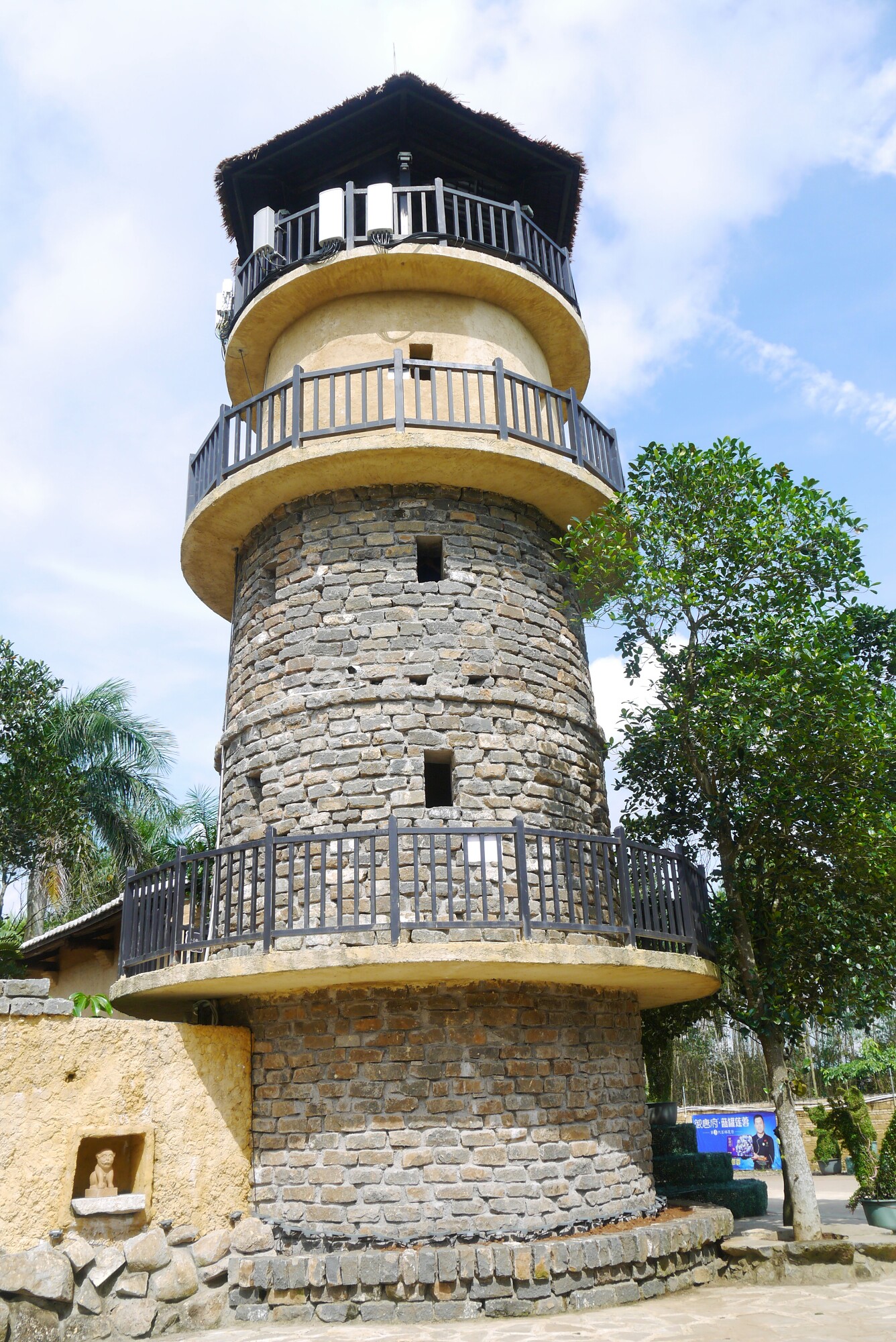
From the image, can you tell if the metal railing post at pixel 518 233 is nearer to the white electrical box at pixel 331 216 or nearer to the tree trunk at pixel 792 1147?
the white electrical box at pixel 331 216

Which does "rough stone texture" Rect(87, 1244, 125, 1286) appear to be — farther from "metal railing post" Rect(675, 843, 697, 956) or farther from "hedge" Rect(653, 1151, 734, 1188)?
"hedge" Rect(653, 1151, 734, 1188)

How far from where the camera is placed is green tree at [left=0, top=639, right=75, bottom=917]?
48.6 feet

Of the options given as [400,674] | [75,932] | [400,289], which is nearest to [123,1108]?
[400,674]

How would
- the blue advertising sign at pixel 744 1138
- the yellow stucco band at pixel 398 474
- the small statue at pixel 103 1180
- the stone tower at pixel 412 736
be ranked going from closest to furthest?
1. the small statue at pixel 103 1180
2. the stone tower at pixel 412 736
3. the yellow stucco band at pixel 398 474
4. the blue advertising sign at pixel 744 1138

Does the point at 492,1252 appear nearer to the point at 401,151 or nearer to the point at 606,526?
the point at 606,526

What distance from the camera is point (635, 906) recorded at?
898 cm

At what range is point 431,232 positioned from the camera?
12.0 m

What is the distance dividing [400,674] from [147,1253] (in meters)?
5.31

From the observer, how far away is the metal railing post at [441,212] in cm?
1181

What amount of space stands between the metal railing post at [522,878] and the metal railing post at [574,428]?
462 cm

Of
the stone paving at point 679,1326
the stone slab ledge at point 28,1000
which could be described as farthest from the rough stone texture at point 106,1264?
the stone slab ledge at point 28,1000

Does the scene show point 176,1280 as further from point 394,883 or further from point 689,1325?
point 689,1325

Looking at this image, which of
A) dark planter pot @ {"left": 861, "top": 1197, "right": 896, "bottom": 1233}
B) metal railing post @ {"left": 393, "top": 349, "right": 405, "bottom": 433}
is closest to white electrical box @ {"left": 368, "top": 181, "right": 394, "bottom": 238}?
metal railing post @ {"left": 393, "top": 349, "right": 405, "bottom": 433}

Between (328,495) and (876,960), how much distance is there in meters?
7.57
